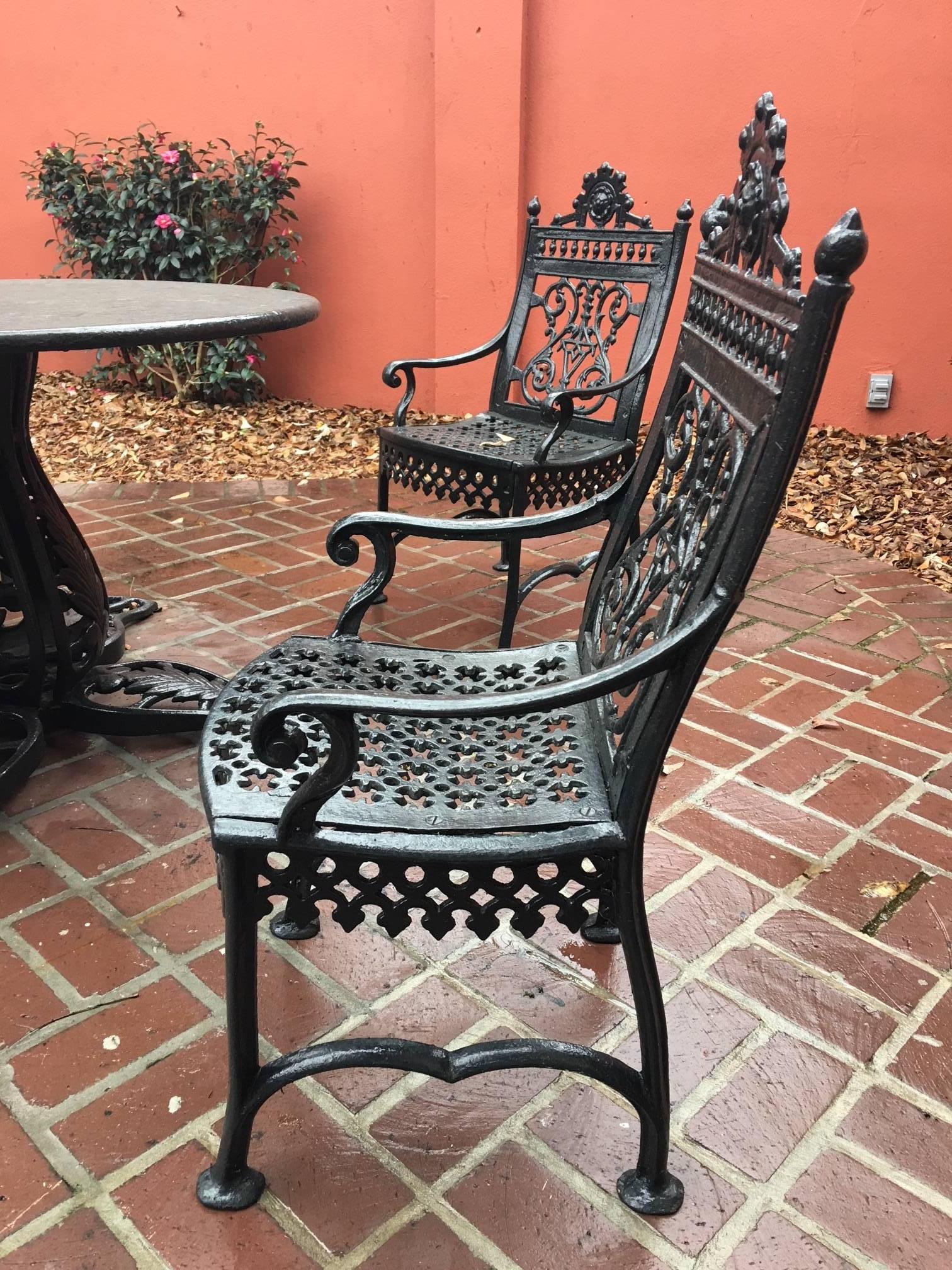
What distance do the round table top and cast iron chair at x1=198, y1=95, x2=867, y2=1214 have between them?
67cm

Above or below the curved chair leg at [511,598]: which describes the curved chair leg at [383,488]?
above

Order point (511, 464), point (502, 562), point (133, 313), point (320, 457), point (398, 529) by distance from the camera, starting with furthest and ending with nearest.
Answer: point (320, 457) → point (502, 562) → point (511, 464) → point (133, 313) → point (398, 529)

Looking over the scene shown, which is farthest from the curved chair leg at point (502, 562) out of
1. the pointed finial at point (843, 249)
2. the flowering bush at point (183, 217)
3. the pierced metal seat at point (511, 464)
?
the pointed finial at point (843, 249)

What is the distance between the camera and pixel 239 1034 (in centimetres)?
128

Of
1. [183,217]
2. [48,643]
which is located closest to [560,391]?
[48,643]

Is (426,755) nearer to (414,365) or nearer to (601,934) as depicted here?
(601,934)

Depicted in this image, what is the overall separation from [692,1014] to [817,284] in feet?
3.90

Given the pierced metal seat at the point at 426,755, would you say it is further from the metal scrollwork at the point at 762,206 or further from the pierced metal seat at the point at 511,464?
the pierced metal seat at the point at 511,464

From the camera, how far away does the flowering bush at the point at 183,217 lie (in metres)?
5.12

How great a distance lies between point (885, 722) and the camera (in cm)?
261

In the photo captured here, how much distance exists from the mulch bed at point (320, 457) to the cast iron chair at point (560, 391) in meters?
1.33

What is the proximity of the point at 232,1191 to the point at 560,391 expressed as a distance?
90.3 inches

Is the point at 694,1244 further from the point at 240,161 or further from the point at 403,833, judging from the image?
the point at 240,161

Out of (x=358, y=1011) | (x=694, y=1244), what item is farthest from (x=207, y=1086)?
(x=694, y=1244)
